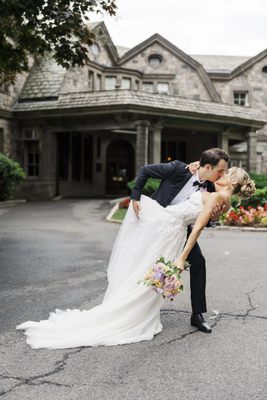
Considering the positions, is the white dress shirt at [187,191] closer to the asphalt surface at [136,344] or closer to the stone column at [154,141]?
the asphalt surface at [136,344]

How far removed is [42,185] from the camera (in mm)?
23812

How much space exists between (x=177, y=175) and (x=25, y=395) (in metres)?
2.49

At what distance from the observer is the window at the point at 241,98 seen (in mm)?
31603

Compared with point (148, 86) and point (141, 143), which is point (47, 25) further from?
point (148, 86)

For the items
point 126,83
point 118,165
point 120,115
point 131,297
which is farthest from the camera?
point 118,165

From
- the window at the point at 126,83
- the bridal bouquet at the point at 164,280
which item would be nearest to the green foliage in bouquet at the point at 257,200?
the bridal bouquet at the point at 164,280

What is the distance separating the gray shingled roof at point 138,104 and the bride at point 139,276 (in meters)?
16.7

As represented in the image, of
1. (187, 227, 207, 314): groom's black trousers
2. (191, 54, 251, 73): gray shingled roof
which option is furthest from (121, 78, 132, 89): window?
(187, 227, 207, 314): groom's black trousers

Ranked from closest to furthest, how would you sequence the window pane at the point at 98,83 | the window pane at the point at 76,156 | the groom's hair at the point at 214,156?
the groom's hair at the point at 214,156, the window pane at the point at 76,156, the window pane at the point at 98,83

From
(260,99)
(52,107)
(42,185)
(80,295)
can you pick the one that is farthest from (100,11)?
(260,99)

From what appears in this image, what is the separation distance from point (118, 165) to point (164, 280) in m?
25.1

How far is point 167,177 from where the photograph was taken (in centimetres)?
495

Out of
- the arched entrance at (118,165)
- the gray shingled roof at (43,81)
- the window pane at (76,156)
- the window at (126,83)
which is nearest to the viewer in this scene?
the gray shingled roof at (43,81)

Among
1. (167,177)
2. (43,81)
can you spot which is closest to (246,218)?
(167,177)
